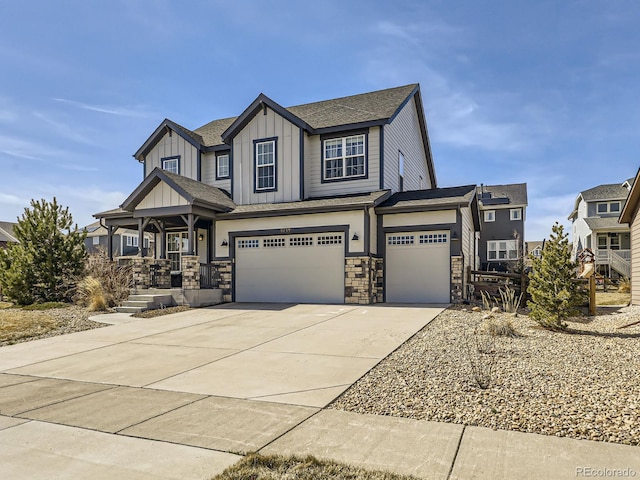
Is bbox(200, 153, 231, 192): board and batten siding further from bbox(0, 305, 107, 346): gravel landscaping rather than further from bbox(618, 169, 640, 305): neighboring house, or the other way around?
bbox(618, 169, 640, 305): neighboring house

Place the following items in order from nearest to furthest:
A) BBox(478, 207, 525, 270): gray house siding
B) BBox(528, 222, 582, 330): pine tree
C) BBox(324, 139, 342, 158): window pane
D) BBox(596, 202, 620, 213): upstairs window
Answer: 1. BBox(528, 222, 582, 330): pine tree
2. BBox(324, 139, 342, 158): window pane
3. BBox(596, 202, 620, 213): upstairs window
4. BBox(478, 207, 525, 270): gray house siding

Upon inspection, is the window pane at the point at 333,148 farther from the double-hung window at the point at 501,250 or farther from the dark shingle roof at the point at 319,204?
the double-hung window at the point at 501,250

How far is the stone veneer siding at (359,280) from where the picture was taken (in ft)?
48.0

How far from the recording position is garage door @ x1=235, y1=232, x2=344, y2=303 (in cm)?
1533

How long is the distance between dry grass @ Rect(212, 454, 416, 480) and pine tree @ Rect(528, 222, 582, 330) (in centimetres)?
756

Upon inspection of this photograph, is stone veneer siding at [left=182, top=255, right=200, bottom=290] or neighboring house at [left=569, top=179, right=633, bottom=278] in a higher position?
neighboring house at [left=569, top=179, right=633, bottom=278]

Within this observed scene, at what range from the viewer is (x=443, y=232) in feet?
48.4

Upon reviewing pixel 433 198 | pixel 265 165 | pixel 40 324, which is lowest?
pixel 40 324

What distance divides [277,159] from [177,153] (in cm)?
551

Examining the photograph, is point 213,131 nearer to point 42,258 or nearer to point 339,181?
point 339,181

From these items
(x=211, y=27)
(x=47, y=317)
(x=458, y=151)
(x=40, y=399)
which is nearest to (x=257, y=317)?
(x=47, y=317)

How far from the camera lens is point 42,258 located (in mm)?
16047

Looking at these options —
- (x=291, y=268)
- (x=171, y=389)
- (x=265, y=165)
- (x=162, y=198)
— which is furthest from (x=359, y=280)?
(x=171, y=389)

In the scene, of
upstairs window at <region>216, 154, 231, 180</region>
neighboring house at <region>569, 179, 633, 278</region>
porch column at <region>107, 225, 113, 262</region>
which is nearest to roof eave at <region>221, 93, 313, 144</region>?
upstairs window at <region>216, 154, 231, 180</region>
